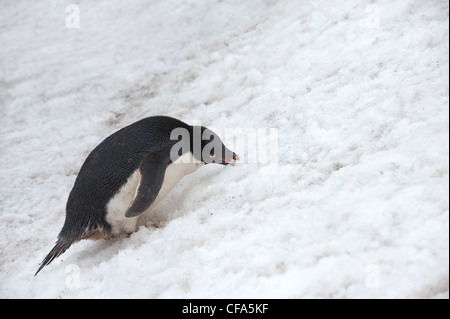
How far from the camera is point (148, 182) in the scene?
111 inches

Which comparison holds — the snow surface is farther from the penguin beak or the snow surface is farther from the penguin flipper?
the penguin flipper

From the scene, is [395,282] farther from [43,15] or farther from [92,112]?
[43,15]

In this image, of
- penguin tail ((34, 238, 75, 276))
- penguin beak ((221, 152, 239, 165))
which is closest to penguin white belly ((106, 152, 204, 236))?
penguin tail ((34, 238, 75, 276))

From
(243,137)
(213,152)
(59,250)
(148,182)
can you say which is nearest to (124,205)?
(148,182)

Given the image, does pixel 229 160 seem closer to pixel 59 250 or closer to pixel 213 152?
pixel 213 152

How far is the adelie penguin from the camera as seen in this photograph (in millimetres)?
2875

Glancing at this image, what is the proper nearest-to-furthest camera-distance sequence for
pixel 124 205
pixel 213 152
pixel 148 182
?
pixel 148 182 < pixel 124 205 < pixel 213 152

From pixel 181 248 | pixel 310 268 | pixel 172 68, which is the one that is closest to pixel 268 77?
pixel 172 68

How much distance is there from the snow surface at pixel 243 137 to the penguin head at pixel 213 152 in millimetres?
94

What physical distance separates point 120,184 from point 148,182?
22 centimetres

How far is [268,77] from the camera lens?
4.23 m

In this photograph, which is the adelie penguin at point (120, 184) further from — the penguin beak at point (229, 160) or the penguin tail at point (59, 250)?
the penguin beak at point (229, 160)

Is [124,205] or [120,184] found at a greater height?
[120,184]

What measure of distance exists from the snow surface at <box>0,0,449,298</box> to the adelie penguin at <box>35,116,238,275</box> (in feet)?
0.56
